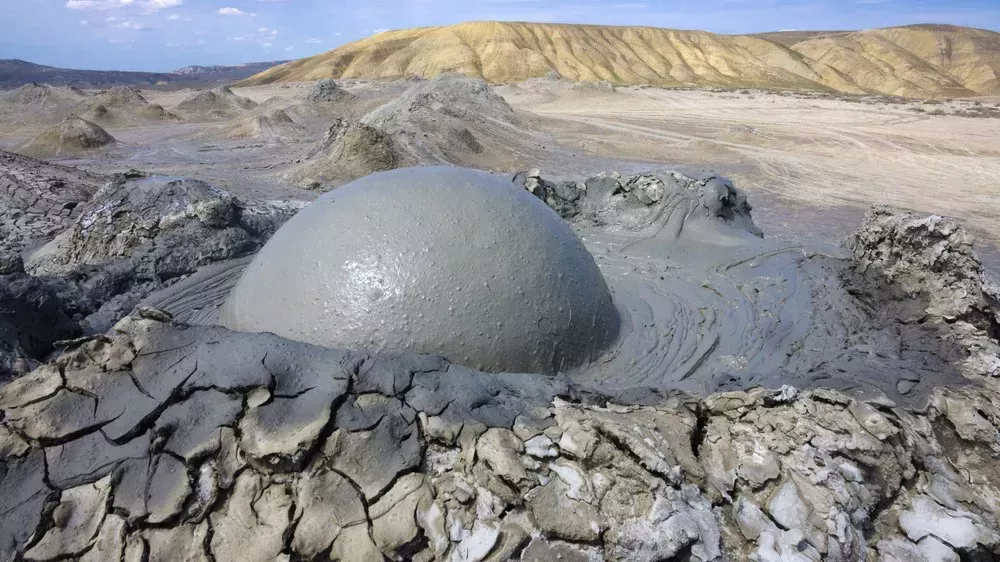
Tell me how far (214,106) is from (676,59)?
3425cm

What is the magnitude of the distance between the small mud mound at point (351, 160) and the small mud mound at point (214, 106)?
607 inches

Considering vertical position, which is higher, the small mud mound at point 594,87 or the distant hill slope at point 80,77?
the distant hill slope at point 80,77

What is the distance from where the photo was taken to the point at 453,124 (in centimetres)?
1734

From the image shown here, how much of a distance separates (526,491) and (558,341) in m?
1.36

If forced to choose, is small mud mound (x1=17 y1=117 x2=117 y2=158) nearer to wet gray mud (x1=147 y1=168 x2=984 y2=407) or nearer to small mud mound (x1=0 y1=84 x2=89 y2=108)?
small mud mound (x1=0 y1=84 x2=89 y2=108)

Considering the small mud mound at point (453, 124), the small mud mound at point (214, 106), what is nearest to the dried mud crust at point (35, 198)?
the small mud mound at point (453, 124)

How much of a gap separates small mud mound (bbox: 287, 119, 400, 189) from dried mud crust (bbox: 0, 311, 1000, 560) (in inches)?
415

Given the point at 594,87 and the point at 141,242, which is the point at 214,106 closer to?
the point at 594,87

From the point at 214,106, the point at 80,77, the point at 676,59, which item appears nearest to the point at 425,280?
the point at 214,106

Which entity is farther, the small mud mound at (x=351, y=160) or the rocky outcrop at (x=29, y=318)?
the small mud mound at (x=351, y=160)

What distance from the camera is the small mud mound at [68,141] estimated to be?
17.4 metres

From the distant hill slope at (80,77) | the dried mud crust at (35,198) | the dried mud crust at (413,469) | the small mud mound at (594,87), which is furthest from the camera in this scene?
the distant hill slope at (80,77)

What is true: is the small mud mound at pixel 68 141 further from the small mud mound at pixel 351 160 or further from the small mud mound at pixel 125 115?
the small mud mound at pixel 351 160

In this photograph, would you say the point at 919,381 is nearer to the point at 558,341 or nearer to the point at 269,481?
the point at 558,341
